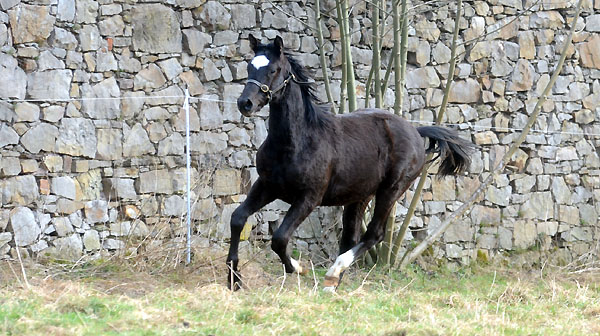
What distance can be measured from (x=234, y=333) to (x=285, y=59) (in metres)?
2.65

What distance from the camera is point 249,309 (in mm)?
5254

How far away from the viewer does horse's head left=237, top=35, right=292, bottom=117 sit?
6.39m

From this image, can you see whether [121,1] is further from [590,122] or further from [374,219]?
[590,122]

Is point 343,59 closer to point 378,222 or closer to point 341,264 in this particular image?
point 378,222

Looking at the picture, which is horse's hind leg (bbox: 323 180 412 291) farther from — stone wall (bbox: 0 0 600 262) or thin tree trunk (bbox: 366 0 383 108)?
stone wall (bbox: 0 0 600 262)

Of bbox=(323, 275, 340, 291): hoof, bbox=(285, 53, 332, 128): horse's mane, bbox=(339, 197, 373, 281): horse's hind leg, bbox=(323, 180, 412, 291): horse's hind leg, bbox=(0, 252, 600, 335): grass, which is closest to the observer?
bbox=(0, 252, 600, 335): grass

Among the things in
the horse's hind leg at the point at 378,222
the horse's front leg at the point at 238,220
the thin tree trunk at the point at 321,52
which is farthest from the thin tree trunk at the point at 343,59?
the horse's front leg at the point at 238,220

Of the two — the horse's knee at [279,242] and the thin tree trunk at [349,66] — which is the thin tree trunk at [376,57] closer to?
the thin tree trunk at [349,66]

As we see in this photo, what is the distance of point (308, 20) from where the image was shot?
956cm

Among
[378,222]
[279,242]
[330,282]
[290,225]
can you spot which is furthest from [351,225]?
[279,242]

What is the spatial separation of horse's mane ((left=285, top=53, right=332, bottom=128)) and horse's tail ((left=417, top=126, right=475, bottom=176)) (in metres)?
1.43

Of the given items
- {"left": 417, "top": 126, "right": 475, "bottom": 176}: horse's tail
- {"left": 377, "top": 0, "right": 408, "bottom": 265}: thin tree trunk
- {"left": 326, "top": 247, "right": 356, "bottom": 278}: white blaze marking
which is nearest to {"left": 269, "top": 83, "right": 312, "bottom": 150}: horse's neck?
{"left": 326, "top": 247, "right": 356, "bottom": 278}: white blaze marking

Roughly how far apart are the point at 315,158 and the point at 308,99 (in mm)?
487

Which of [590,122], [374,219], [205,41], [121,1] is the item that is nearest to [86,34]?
[121,1]
